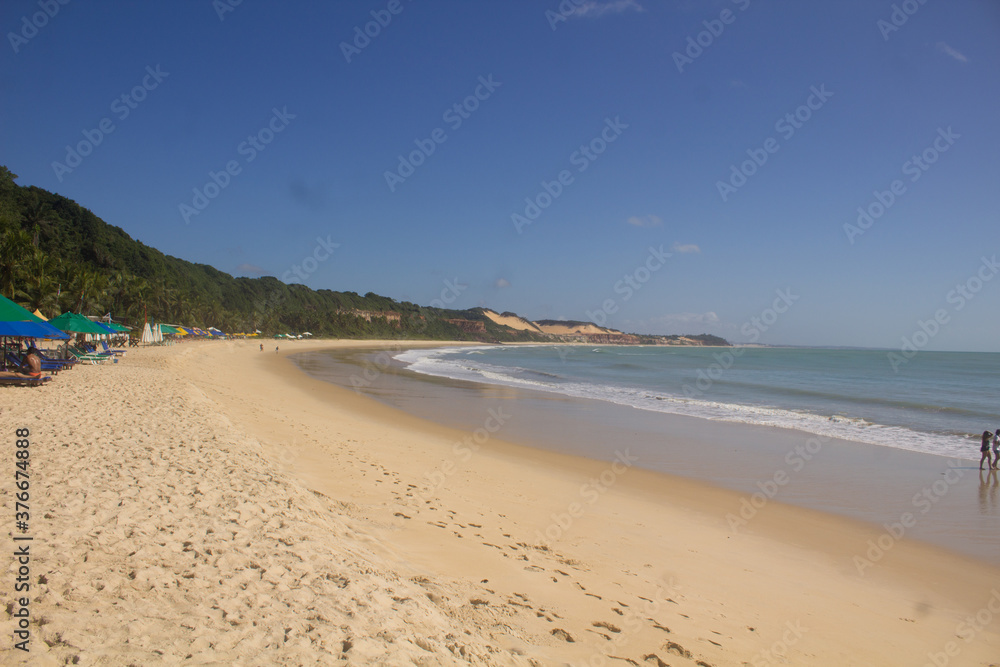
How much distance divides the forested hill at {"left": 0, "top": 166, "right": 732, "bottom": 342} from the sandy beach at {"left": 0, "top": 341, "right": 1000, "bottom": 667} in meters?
33.7

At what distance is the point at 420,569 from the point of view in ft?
15.9

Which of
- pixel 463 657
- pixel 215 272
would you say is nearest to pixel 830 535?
pixel 463 657

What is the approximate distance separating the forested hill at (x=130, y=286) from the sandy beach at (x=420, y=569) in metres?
33.7

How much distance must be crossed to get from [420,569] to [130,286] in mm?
66478

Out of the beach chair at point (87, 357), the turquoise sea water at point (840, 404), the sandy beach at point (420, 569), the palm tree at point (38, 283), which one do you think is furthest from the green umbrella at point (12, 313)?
the palm tree at point (38, 283)

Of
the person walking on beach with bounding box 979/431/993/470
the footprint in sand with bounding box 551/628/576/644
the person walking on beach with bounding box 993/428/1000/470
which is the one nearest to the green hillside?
the footprint in sand with bounding box 551/628/576/644

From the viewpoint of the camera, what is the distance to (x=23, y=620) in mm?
2949

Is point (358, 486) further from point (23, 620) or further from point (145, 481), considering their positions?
point (23, 620)

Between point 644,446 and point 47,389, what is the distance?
1512 cm

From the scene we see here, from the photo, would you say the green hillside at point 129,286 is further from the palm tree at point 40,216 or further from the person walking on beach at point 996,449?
the person walking on beach at point 996,449

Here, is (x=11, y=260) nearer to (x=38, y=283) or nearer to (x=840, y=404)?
(x=38, y=283)

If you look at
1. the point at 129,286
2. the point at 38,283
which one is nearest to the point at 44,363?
the point at 38,283

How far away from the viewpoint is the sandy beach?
329 cm

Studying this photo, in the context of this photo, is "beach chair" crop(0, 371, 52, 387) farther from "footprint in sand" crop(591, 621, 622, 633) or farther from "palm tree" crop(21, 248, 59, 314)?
"palm tree" crop(21, 248, 59, 314)
